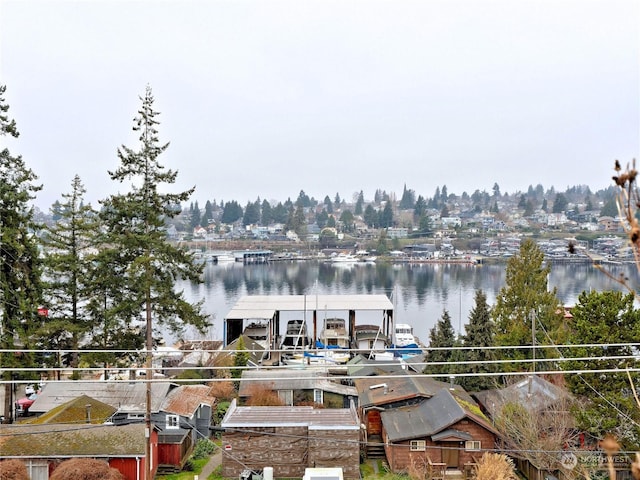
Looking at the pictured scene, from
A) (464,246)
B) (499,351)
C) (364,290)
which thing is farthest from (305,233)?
(499,351)

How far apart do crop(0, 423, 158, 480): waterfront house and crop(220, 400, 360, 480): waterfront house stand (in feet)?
5.43

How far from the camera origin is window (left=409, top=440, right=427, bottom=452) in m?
10.9

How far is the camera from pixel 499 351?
49.5 ft

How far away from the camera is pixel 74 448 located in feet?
31.3

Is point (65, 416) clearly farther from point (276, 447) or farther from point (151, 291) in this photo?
point (276, 447)

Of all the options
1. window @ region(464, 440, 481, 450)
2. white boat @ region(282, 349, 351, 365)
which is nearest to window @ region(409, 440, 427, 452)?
window @ region(464, 440, 481, 450)

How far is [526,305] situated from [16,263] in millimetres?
12697

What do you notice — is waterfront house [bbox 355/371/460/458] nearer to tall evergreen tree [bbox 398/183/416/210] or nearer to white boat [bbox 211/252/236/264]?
white boat [bbox 211/252/236/264]

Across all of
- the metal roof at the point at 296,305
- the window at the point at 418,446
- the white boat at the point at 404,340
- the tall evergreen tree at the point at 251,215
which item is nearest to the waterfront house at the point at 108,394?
the window at the point at 418,446

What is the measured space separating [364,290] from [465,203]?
124 meters

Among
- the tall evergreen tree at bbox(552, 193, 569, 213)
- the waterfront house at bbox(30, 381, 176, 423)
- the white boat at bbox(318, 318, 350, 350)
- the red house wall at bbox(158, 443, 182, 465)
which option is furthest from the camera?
the tall evergreen tree at bbox(552, 193, 569, 213)

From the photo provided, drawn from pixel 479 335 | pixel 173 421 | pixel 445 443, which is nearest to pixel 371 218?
pixel 479 335

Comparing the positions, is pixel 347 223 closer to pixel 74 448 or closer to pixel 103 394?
pixel 103 394

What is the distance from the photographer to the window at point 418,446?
10.9 meters
